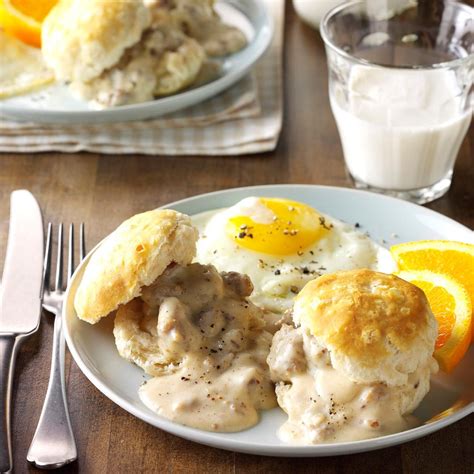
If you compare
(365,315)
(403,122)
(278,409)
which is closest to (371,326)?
(365,315)

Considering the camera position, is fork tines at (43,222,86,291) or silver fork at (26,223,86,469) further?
fork tines at (43,222,86,291)

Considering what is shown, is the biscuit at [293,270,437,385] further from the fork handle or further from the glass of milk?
the glass of milk

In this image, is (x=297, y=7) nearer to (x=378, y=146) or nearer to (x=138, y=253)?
(x=378, y=146)

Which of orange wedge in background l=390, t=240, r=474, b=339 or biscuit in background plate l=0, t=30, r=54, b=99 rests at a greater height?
orange wedge in background l=390, t=240, r=474, b=339

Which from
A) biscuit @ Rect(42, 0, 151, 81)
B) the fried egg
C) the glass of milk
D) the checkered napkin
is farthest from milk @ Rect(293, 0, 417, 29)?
the fried egg

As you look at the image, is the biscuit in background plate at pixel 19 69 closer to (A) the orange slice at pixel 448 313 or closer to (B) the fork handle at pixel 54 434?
(B) the fork handle at pixel 54 434

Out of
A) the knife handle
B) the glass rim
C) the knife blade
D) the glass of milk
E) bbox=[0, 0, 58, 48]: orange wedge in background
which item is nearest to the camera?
the knife handle

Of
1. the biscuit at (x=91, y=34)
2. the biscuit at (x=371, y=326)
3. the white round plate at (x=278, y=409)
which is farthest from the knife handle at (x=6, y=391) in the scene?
the biscuit at (x=91, y=34)
